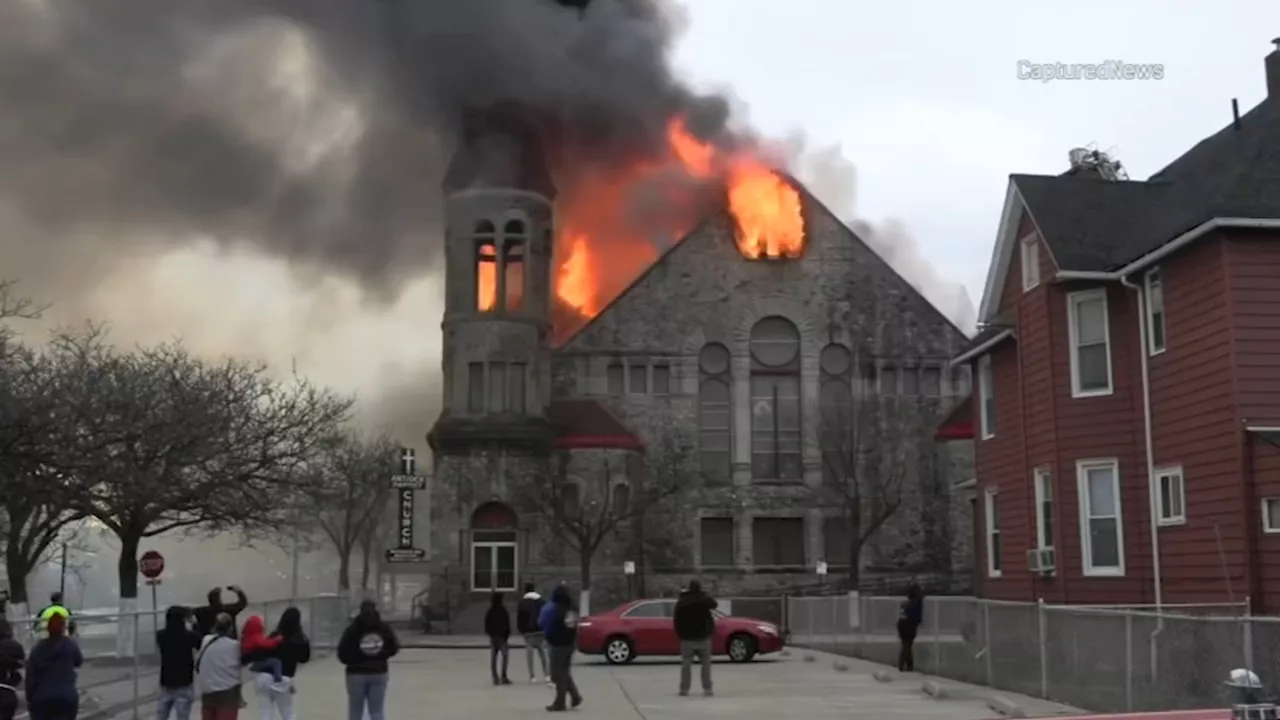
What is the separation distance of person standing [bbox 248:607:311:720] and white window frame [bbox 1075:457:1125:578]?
48.8 ft

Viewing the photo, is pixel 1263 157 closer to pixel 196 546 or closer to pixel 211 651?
pixel 211 651

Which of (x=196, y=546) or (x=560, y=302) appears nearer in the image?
(x=560, y=302)

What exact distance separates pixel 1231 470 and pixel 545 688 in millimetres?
11006

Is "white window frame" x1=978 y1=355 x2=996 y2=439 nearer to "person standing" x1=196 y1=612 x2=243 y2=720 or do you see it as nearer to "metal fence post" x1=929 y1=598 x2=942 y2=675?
"metal fence post" x1=929 y1=598 x2=942 y2=675

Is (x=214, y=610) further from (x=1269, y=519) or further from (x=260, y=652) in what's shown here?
(x=1269, y=519)

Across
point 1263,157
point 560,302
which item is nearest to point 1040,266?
point 1263,157

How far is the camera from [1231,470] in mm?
19188

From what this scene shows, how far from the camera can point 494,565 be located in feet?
144

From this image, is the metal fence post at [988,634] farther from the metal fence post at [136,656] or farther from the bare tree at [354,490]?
the bare tree at [354,490]

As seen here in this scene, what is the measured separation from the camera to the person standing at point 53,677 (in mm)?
11086

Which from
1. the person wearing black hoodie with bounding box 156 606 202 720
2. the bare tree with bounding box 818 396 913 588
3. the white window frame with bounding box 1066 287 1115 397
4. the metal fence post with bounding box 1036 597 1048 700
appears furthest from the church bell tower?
the person wearing black hoodie with bounding box 156 606 202 720

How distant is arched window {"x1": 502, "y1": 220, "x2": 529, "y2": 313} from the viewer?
46312 mm

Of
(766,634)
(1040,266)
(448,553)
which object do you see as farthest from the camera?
(448,553)

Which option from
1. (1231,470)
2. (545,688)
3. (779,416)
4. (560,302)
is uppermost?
(560,302)
